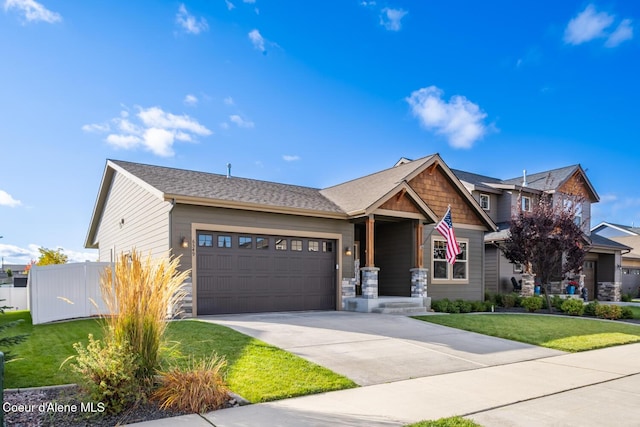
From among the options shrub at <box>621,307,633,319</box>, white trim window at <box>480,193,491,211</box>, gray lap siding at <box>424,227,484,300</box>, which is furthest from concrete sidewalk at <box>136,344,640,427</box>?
white trim window at <box>480,193,491,211</box>

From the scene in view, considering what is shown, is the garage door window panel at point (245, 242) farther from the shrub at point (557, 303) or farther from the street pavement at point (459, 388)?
the shrub at point (557, 303)

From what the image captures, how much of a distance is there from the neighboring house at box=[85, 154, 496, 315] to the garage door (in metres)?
0.03

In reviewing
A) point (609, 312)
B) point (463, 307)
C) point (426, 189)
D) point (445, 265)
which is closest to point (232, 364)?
point (463, 307)

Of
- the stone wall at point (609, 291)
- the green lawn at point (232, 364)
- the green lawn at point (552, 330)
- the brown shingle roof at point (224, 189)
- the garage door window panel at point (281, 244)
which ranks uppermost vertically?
the brown shingle roof at point (224, 189)

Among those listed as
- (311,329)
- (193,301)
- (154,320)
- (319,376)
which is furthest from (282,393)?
(193,301)

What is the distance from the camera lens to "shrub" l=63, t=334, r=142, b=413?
4.39 metres

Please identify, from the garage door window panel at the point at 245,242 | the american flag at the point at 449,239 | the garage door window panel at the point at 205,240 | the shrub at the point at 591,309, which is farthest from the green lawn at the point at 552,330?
the garage door window panel at the point at 205,240

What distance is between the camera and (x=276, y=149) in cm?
1795

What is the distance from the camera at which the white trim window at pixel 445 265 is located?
16812 mm

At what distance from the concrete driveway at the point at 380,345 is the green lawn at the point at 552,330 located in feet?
1.95

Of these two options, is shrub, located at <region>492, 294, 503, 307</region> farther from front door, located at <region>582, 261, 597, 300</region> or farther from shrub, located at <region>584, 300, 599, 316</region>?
front door, located at <region>582, 261, 597, 300</region>

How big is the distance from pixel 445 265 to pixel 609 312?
5782 millimetres

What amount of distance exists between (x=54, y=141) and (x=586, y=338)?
48.3ft

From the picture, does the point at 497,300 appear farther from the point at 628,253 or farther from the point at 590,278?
the point at 628,253
